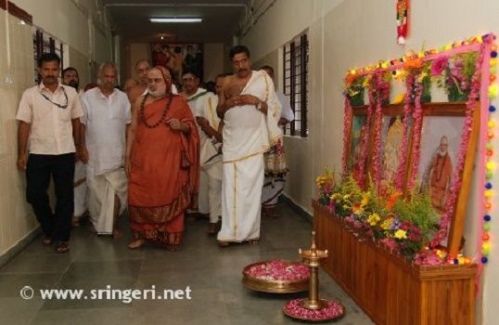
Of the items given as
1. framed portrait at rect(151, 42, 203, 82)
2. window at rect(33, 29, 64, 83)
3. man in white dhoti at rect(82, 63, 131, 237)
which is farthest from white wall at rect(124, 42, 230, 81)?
man in white dhoti at rect(82, 63, 131, 237)

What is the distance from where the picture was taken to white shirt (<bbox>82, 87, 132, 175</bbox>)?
6.04 meters

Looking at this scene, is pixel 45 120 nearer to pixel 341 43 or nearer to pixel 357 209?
pixel 341 43

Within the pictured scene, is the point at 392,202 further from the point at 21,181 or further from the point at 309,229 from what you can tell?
the point at 21,181

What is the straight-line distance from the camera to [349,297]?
3.99m

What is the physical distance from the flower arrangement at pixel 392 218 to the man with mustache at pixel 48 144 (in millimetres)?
2443

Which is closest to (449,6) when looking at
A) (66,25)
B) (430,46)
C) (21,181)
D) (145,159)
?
(430,46)

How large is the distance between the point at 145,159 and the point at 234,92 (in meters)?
0.95

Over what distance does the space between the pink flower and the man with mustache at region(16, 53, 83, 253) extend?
3.17 metres

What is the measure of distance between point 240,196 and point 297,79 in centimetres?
295

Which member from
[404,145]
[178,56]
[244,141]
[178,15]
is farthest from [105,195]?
[178,56]

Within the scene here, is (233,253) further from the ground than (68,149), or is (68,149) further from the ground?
(68,149)

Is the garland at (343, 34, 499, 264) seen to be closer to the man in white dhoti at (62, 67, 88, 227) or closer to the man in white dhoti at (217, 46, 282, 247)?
the man in white dhoti at (217, 46, 282, 247)

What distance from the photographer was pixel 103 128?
6055 millimetres

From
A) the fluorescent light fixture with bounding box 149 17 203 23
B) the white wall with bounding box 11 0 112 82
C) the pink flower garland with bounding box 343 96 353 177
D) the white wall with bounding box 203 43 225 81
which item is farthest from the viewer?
the white wall with bounding box 203 43 225 81
